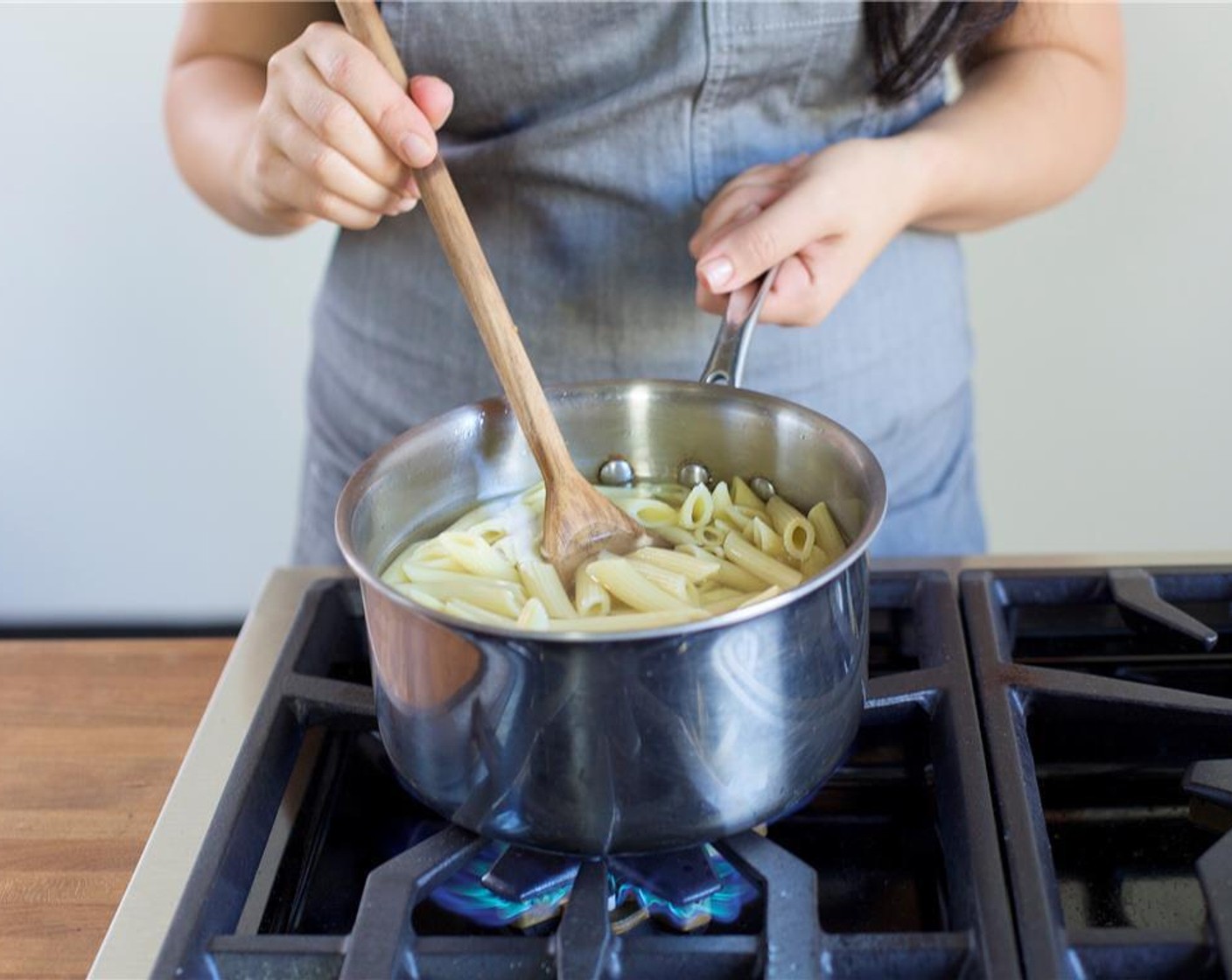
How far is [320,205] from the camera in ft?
2.65

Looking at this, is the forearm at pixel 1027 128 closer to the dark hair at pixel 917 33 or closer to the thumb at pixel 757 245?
the dark hair at pixel 917 33

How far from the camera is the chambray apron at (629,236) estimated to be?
92 centimetres

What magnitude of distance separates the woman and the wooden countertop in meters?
0.25

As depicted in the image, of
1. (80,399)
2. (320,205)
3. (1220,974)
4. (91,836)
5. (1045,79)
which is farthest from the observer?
(80,399)

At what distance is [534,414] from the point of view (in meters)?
0.71

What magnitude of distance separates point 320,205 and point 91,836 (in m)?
0.36

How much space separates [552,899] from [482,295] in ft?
0.99

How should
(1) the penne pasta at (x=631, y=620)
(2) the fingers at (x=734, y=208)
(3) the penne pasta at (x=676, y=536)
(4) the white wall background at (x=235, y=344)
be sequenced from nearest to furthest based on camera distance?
(1) the penne pasta at (x=631, y=620) → (3) the penne pasta at (x=676, y=536) → (2) the fingers at (x=734, y=208) → (4) the white wall background at (x=235, y=344)

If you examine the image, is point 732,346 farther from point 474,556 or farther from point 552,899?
point 552,899

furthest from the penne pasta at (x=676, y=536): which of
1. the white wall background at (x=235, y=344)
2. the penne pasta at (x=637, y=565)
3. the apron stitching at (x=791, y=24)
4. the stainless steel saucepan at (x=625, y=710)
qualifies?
the white wall background at (x=235, y=344)

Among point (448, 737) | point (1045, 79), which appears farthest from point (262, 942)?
point (1045, 79)

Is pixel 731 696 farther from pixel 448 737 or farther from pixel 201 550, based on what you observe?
pixel 201 550

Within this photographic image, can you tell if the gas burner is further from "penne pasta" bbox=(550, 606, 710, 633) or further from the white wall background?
the white wall background

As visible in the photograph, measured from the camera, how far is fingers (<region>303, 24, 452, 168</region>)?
2.42 feet
